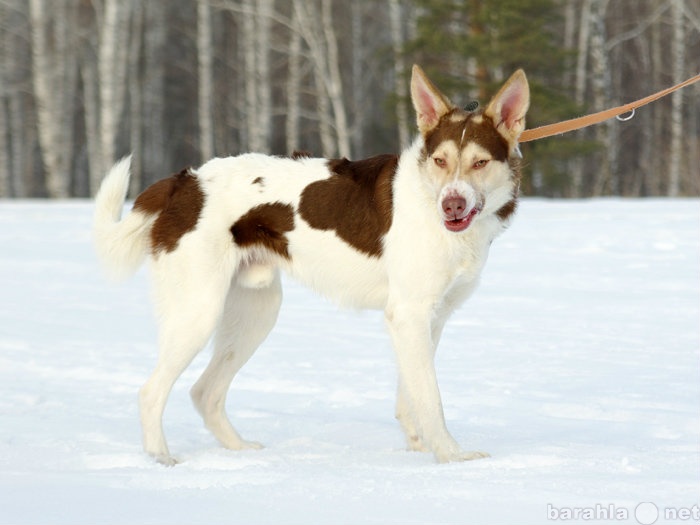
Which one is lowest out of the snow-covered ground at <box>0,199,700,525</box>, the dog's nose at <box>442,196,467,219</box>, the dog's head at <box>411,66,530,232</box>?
the snow-covered ground at <box>0,199,700,525</box>

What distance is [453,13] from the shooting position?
24406 millimetres

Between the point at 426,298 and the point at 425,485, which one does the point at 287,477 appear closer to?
the point at 425,485

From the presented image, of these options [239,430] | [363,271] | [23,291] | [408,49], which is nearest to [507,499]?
[363,271]

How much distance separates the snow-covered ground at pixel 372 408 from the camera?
3.49 meters

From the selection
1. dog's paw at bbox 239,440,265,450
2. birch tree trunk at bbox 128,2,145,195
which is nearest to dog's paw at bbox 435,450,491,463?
dog's paw at bbox 239,440,265,450

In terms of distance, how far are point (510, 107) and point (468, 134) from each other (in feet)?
0.85

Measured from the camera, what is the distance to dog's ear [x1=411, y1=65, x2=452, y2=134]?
448cm

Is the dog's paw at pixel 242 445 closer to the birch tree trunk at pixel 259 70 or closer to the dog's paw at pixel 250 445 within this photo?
the dog's paw at pixel 250 445

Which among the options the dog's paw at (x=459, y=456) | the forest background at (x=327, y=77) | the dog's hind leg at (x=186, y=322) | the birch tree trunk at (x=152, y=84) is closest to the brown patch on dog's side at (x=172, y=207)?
the dog's hind leg at (x=186, y=322)

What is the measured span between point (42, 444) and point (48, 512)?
133 centimetres

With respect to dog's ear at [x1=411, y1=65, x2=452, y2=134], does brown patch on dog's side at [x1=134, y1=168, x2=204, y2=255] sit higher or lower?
lower

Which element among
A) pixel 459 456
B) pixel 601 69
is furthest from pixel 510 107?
pixel 601 69

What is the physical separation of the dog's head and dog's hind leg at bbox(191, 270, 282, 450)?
1.12 m

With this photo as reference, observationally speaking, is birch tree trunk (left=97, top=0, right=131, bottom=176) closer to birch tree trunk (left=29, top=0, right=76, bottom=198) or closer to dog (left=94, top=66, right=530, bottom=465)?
birch tree trunk (left=29, top=0, right=76, bottom=198)
